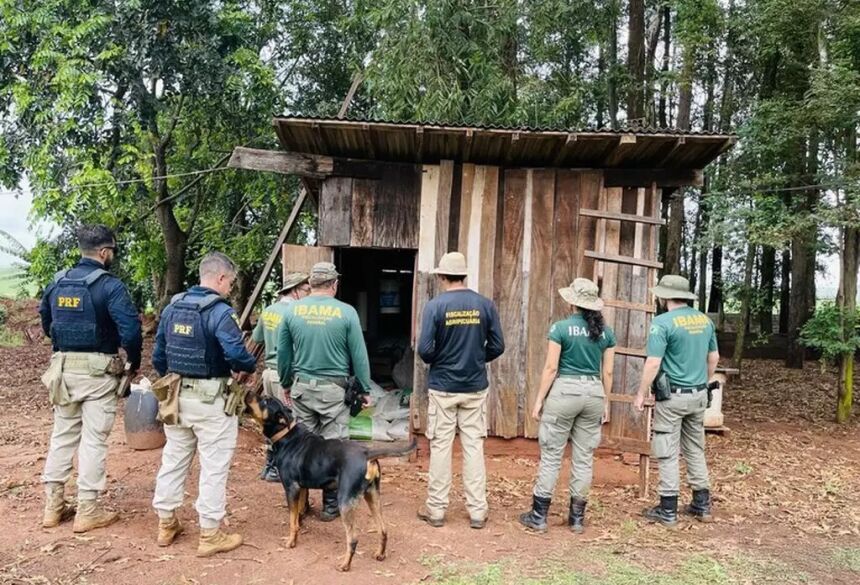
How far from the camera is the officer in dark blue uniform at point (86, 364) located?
14.1 feet

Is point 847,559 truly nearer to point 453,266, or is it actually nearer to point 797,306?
point 453,266

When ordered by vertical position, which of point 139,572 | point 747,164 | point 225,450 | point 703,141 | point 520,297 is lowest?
point 139,572

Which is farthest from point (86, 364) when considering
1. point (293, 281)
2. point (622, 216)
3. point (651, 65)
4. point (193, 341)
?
point (651, 65)

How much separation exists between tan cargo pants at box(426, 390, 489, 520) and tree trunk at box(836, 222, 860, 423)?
656 centimetres

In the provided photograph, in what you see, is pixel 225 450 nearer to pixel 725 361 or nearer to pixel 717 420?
pixel 717 420

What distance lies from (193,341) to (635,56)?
508 inches

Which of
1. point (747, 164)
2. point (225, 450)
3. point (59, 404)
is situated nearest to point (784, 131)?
point (747, 164)

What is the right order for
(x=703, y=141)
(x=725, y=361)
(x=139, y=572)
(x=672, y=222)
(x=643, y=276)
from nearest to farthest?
(x=139, y=572), (x=703, y=141), (x=643, y=276), (x=672, y=222), (x=725, y=361)

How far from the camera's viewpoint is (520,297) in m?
6.33

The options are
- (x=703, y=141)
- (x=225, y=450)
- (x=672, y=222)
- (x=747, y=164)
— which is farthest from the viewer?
(x=672, y=222)

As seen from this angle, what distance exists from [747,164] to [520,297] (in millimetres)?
6970

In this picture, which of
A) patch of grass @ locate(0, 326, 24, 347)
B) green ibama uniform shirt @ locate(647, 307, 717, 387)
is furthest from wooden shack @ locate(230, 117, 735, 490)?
patch of grass @ locate(0, 326, 24, 347)

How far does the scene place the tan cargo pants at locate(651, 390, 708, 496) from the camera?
4.88 metres

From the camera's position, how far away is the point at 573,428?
4.70 m
